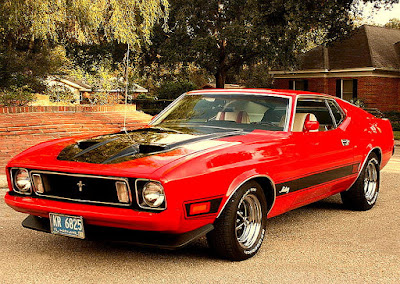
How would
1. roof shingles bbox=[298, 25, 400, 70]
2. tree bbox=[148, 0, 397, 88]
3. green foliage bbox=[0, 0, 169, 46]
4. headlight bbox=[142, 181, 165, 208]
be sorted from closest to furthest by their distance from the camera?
1. headlight bbox=[142, 181, 165, 208]
2. green foliage bbox=[0, 0, 169, 46]
3. tree bbox=[148, 0, 397, 88]
4. roof shingles bbox=[298, 25, 400, 70]

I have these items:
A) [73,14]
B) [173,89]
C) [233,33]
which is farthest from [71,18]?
[173,89]

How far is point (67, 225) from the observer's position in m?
4.53

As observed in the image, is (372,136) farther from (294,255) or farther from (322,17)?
(322,17)

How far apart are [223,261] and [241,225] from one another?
1.21 ft

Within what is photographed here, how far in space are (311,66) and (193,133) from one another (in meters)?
30.3

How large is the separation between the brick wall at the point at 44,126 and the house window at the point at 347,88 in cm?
2037

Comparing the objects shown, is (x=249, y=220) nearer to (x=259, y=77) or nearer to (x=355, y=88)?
(x=355, y=88)

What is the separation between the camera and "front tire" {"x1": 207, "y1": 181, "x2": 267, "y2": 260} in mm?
4656

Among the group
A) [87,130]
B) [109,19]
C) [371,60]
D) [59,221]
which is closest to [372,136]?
[59,221]

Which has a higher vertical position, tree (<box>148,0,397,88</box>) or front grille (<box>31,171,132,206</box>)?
tree (<box>148,0,397,88</box>)

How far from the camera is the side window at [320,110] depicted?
21.3 ft

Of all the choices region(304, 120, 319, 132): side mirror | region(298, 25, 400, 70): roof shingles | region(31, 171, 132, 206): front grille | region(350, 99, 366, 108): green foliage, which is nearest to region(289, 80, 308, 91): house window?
region(298, 25, 400, 70): roof shingles

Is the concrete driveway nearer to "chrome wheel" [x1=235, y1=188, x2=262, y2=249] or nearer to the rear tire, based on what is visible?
"chrome wheel" [x1=235, y1=188, x2=262, y2=249]

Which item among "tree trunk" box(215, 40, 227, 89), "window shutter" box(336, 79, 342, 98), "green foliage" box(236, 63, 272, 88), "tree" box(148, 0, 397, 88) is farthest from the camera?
"green foliage" box(236, 63, 272, 88)
